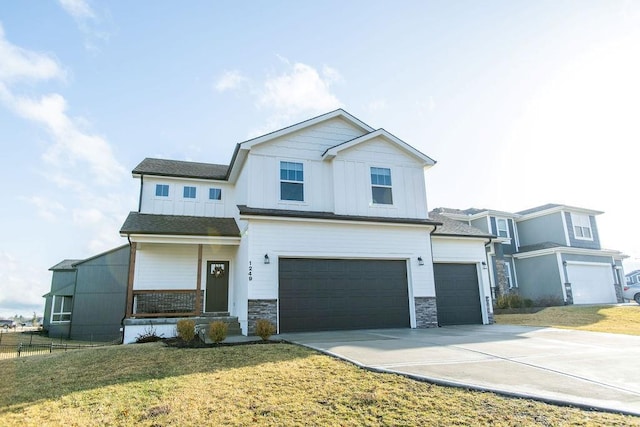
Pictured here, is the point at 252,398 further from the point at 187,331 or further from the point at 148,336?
the point at 148,336

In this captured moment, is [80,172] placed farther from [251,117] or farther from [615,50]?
[615,50]

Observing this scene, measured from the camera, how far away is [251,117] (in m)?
14.7

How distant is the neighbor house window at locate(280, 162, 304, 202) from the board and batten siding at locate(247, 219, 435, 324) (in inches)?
54.5

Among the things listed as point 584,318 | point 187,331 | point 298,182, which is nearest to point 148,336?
point 187,331

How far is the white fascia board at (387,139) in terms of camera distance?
47.6 feet

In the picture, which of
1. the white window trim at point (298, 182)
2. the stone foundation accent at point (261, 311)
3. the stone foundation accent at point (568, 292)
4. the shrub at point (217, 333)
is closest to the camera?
the shrub at point (217, 333)

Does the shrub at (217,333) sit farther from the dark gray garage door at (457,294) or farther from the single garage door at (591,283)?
the single garage door at (591,283)

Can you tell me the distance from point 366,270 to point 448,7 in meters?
9.05

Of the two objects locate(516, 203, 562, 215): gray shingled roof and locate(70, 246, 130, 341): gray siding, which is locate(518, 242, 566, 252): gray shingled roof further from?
locate(70, 246, 130, 341): gray siding

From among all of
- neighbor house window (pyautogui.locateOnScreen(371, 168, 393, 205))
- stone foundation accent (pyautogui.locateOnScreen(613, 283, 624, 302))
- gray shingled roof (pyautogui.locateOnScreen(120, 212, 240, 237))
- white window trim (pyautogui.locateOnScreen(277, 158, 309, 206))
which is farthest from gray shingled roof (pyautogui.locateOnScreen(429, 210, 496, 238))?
stone foundation accent (pyautogui.locateOnScreen(613, 283, 624, 302))

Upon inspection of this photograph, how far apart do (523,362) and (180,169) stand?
15676 mm

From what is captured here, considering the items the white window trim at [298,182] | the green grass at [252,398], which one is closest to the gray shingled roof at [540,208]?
the white window trim at [298,182]

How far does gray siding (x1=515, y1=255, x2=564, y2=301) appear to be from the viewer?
954 inches

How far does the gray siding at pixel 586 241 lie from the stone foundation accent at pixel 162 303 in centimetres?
2506
